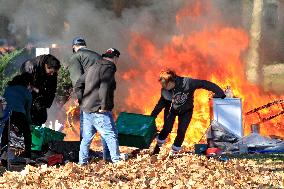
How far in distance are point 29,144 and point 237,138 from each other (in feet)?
14.3

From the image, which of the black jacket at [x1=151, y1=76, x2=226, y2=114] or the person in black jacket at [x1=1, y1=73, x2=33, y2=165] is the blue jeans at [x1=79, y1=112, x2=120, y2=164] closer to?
the person in black jacket at [x1=1, y1=73, x2=33, y2=165]

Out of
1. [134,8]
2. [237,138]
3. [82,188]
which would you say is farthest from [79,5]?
[82,188]

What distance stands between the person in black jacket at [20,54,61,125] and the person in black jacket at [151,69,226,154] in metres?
1.72

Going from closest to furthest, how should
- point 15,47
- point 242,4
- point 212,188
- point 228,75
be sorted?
point 212,188
point 228,75
point 15,47
point 242,4

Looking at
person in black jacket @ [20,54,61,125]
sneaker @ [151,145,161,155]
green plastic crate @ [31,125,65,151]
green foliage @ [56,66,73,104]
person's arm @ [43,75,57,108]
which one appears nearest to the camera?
person in black jacket @ [20,54,61,125]

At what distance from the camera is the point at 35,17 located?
1991cm

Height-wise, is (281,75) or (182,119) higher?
(281,75)

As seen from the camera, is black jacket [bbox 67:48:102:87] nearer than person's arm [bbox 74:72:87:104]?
No

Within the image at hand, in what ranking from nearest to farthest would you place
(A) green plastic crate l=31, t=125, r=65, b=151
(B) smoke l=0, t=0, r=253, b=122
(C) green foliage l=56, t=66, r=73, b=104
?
(A) green plastic crate l=31, t=125, r=65, b=151, (C) green foliage l=56, t=66, r=73, b=104, (B) smoke l=0, t=0, r=253, b=122

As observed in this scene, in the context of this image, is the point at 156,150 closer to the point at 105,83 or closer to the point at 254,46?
the point at 105,83

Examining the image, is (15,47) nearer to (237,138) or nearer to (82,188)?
(237,138)

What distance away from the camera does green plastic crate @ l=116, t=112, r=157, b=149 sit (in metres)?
10.3

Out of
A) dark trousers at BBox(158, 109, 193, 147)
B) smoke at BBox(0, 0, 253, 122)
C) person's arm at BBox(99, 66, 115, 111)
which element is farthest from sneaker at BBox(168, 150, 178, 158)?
smoke at BBox(0, 0, 253, 122)

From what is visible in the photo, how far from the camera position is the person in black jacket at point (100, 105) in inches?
362
